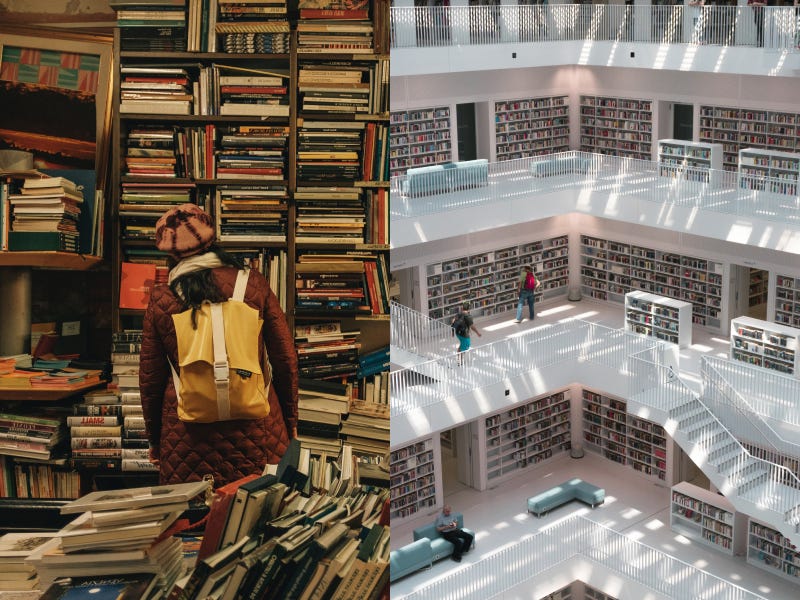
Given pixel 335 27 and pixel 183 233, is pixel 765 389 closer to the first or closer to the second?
pixel 335 27

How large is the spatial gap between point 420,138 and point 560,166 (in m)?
2.18

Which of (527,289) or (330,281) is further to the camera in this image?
(527,289)

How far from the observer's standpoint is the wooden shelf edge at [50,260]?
2998 mm

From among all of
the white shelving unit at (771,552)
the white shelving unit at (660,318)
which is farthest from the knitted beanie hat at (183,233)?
the white shelving unit at (660,318)

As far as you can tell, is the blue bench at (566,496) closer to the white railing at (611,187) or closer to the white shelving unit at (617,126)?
the white railing at (611,187)

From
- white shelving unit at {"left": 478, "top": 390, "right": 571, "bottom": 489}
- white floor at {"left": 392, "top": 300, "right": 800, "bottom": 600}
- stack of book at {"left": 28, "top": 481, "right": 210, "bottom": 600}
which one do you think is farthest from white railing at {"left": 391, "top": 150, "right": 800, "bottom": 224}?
stack of book at {"left": 28, "top": 481, "right": 210, "bottom": 600}

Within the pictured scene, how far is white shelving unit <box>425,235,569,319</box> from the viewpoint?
15984 millimetres

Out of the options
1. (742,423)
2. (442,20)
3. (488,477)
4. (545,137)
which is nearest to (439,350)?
(488,477)

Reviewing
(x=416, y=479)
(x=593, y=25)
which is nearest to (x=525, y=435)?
(x=416, y=479)

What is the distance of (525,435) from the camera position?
15.6m

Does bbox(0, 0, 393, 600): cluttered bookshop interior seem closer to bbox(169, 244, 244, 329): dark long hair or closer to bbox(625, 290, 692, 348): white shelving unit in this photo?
bbox(169, 244, 244, 329): dark long hair

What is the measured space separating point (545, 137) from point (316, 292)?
620 inches

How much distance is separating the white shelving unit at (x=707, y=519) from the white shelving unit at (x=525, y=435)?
2.53 meters

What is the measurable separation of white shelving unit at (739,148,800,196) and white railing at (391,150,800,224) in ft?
0.10
